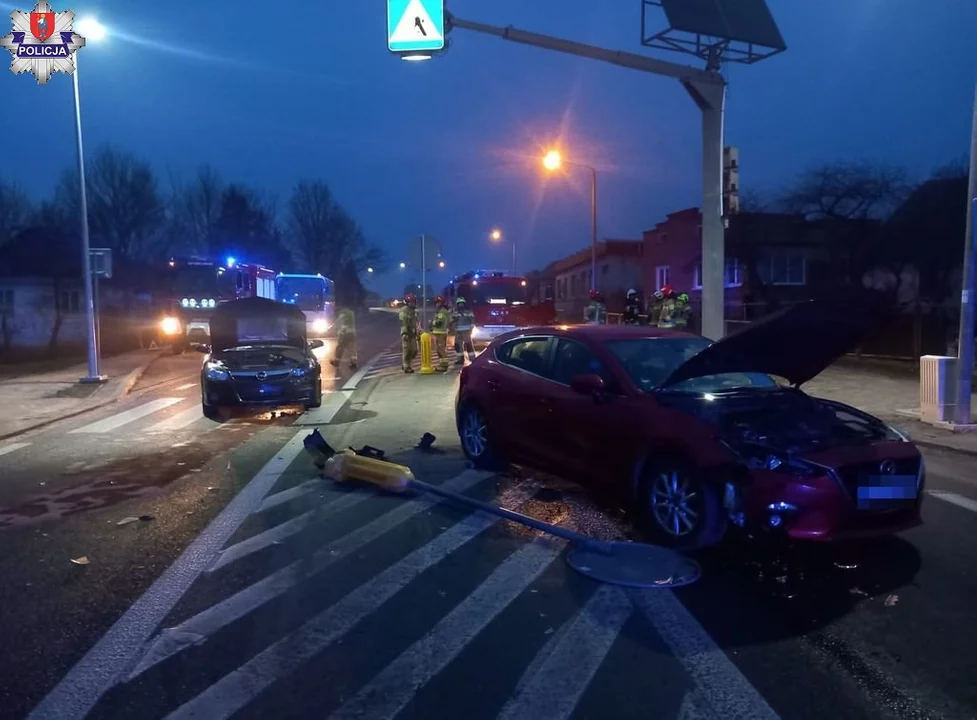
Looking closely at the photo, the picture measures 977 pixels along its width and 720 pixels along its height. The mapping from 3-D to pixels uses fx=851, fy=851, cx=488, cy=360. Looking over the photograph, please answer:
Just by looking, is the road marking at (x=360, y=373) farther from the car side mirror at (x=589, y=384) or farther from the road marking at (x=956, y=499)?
the road marking at (x=956, y=499)

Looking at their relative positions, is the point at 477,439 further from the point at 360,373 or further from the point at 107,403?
the point at 360,373

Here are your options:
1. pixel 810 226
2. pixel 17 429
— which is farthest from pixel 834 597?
pixel 810 226

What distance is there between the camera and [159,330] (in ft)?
97.9

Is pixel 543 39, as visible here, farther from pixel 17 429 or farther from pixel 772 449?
pixel 17 429

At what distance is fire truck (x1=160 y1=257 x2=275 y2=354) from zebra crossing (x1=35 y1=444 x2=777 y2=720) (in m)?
22.4

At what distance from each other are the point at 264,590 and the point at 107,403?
12111 millimetres

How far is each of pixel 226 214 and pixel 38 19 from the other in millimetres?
56849

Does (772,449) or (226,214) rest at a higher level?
(226,214)

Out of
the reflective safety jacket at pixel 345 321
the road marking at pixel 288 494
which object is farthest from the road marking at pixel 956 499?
the reflective safety jacket at pixel 345 321

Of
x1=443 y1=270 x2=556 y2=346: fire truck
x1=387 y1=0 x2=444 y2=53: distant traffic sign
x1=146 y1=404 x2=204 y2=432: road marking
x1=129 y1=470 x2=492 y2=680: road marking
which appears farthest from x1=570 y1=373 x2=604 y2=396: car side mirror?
x1=443 y1=270 x2=556 y2=346: fire truck

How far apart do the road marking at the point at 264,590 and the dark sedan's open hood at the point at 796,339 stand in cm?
255

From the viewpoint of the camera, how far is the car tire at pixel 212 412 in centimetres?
1305

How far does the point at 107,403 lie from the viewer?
16.1 metres

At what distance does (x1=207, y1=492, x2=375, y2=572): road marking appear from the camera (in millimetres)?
6176
